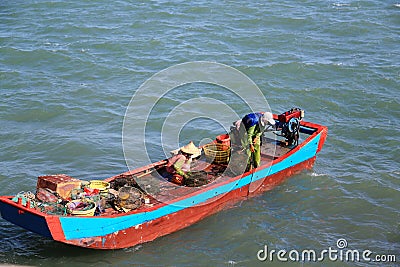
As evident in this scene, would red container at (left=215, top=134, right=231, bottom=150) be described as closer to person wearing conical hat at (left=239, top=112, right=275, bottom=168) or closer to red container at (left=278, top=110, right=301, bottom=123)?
person wearing conical hat at (left=239, top=112, right=275, bottom=168)

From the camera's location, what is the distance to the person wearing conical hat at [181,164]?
12703mm

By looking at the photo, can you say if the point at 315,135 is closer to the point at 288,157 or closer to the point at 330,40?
the point at 288,157

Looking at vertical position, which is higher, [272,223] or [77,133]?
[77,133]

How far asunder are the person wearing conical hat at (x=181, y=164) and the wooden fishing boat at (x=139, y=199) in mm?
175

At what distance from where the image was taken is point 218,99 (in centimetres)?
1983

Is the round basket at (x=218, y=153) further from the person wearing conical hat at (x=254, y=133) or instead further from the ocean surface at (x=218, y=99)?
the ocean surface at (x=218, y=99)

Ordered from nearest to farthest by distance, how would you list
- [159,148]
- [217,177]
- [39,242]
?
1. [39,242]
2. [217,177]
3. [159,148]

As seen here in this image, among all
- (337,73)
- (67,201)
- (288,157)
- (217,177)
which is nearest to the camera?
(67,201)

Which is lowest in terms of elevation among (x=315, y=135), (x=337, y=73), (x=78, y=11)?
(x=315, y=135)

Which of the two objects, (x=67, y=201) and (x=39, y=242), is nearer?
(x=67, y=201)

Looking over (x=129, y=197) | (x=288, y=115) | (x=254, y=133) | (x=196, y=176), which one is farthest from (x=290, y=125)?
(x=129, y=197)

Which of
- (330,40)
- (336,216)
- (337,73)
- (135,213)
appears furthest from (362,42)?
(135,213)

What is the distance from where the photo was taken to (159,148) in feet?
54.3

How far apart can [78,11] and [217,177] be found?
16490 mm
